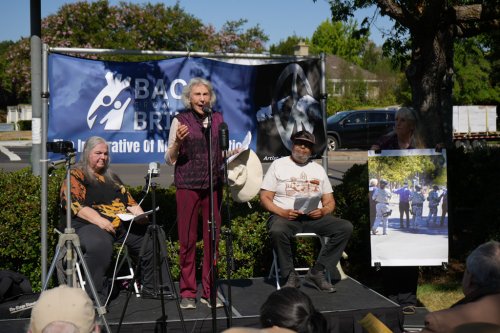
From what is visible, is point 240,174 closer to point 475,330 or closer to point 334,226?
point 334,226

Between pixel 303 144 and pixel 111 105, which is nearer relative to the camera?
pixel 303 144

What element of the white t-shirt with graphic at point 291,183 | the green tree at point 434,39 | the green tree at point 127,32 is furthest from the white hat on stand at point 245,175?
the green tree at point 127,32

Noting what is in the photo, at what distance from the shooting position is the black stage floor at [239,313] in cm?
552

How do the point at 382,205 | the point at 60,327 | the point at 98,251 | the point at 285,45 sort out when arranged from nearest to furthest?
the point at 60,327 < the point at 98,251 < the point at 382,205 < the point at 285,45

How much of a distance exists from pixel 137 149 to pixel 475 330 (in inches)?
185

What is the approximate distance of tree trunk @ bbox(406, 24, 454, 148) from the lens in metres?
8.55

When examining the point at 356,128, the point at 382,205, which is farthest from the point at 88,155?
the point at 356,128

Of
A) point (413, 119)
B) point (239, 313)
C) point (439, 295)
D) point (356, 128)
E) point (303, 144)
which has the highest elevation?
point (356, 128)

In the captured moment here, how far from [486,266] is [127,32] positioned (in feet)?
129

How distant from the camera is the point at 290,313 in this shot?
304 centimetres

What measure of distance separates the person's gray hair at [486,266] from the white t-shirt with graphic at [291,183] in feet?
9.96

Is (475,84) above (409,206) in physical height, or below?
above

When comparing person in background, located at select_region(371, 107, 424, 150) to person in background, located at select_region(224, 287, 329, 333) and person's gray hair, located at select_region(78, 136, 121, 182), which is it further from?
person in background, located at select_region(224, 287, 329, 333)

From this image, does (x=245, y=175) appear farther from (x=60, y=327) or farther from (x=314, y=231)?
(x=60, y=327)
